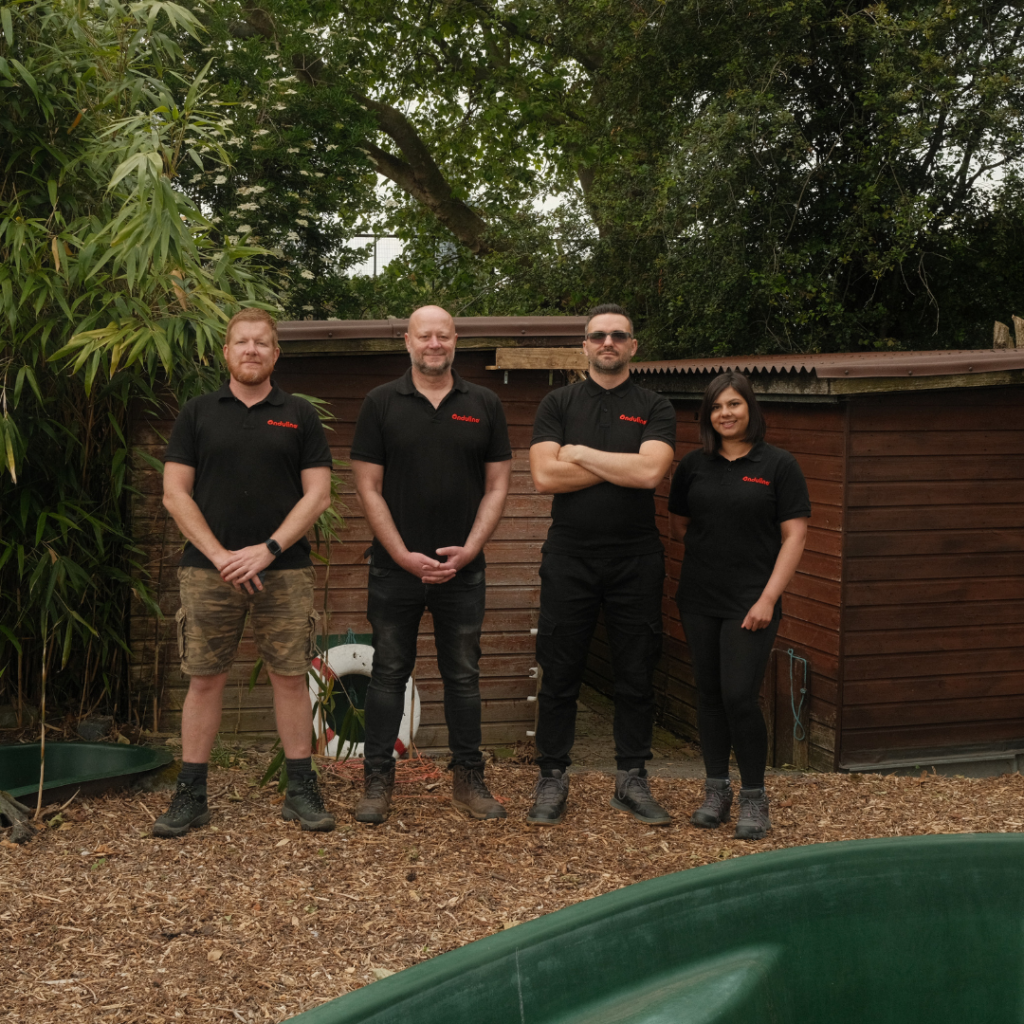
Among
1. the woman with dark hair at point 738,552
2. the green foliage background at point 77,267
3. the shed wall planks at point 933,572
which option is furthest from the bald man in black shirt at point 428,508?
the shed wall planks at point 933,572

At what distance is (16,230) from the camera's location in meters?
3.82

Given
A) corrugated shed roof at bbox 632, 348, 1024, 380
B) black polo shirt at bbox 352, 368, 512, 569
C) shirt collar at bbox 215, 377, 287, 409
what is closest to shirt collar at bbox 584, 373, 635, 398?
black polo shirt at bbox 352, 368, 512, 569

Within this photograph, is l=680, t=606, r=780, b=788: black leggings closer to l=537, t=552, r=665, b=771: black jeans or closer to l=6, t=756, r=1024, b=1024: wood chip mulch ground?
l=537, t=552, r=665, b=771: black jeans

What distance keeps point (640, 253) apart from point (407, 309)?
13.3 feet

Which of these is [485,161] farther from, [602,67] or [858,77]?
[858,77]

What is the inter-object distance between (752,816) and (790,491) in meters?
1.12

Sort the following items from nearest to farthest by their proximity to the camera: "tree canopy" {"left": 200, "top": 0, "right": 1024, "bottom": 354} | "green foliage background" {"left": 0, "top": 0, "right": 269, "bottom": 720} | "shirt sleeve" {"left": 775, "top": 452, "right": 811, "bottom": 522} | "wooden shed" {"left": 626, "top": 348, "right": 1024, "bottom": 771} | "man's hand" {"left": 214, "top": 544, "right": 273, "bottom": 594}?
"man's hand" {"left": 214, "top": 544, "right": 273, "bottom": 594} → "shirt sleeve" {"left": 775, "top": 452, "right": 811, "bottom": 522} → "green foliage background" {"left": 0, "top": 0, "right": 269, "bottom": 720} → "wooden shed" {"left": 626, "top": 348, "right": 1024, "bottom": 771} → "tree canopy" {"left": 200, "top": 0, "right": 1024, "bottom": 354}

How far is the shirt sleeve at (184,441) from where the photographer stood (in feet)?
11.7

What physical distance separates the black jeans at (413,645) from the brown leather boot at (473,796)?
0.35 feet

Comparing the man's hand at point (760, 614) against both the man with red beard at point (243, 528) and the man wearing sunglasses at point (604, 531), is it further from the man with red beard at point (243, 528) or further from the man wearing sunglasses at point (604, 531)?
the man with red beard at point (243, 528)

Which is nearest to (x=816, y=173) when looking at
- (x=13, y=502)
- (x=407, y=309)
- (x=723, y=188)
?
(x=723, y=188)

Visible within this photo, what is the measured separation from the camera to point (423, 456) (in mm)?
3697

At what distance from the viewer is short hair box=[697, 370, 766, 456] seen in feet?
12.0

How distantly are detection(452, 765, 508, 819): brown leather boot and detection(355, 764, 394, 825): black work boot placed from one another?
24cm
